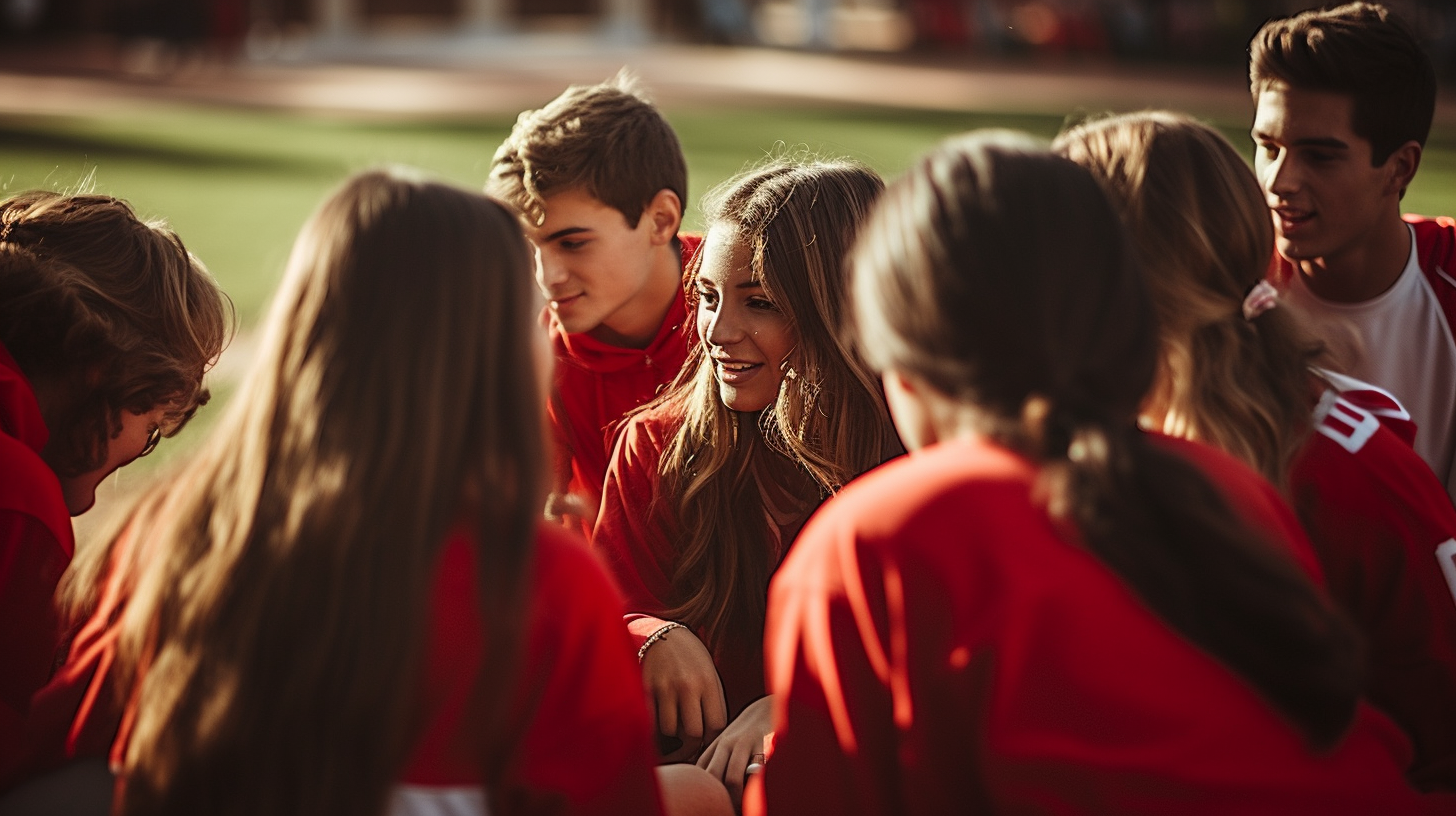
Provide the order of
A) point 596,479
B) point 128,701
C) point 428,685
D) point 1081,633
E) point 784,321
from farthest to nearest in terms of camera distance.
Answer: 1. point 596,479
2. point 784,321
3. point 128,701
4. point 428,685
5. point 1081,633

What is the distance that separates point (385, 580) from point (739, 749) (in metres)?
1.17

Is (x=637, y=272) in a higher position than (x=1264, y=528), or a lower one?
lower

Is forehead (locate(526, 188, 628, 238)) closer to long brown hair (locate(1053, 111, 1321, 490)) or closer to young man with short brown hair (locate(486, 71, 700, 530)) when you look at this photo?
young man with short brown hair (locate(486, 71, 700, 530))

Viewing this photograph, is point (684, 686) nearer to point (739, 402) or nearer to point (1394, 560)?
point (739, 402)

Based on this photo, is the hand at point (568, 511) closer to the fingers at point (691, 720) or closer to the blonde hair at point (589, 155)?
the fingers at point (691, 720)

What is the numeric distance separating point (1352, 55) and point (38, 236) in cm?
300

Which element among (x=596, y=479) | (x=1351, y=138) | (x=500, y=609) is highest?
(x=1351, y=138)

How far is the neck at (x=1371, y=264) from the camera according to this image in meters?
3.38

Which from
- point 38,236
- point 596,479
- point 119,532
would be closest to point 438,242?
point 119,532

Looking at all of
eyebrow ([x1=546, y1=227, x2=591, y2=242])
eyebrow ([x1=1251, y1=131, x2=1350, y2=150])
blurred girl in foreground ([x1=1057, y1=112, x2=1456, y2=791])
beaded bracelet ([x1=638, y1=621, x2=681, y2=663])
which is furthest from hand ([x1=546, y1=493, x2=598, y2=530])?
eyebrow ([x1=1251, y1=131, x2=1350, y2=150])

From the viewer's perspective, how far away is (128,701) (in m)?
1.73

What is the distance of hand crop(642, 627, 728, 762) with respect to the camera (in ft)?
8.73

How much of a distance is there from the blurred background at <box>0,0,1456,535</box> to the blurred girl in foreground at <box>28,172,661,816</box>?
0.37 m

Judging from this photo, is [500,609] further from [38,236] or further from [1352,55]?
[1352,55]
